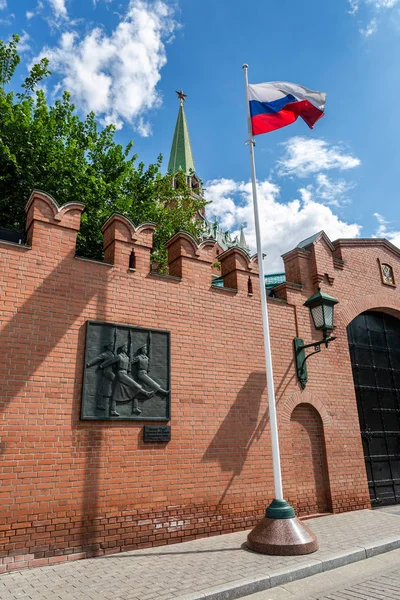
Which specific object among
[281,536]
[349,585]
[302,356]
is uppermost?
[302,356]

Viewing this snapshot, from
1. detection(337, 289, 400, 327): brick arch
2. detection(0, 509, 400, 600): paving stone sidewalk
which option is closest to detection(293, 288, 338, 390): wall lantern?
detection(337, 289, 400, 327): brick arch

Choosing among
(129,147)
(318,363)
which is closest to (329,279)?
(318,363)

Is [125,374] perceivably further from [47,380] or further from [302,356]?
[302,356]

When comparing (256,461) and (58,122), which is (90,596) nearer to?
(256,461)

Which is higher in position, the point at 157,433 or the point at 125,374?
the point at 125,374

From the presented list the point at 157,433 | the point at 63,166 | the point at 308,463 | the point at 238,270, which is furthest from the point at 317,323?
the point at 63,166

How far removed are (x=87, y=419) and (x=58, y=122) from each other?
12390mm

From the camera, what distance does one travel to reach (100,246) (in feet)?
47.5

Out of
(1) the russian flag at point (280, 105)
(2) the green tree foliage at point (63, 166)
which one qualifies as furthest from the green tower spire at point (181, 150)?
(1) the russian flag at point (280, 105)

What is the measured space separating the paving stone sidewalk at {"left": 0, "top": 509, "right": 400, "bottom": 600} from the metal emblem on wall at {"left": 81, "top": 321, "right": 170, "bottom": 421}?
6.25ft

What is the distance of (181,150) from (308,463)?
47.0m

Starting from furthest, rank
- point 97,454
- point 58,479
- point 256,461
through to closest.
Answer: point 256,461 → point 97,454 → point 58,479

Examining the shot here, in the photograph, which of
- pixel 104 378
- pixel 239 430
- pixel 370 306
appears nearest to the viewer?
pixel 104 378

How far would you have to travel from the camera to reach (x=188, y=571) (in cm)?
495
